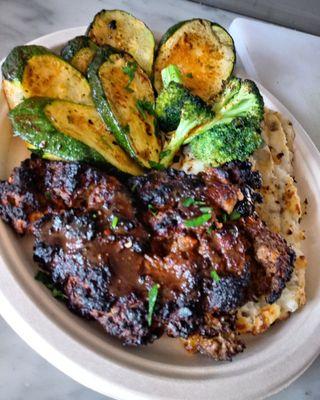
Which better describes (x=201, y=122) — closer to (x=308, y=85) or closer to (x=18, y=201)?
(x=18, y=201)

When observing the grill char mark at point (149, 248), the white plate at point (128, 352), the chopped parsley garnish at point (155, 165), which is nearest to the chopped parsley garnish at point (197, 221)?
the grill char mark at point (149, 248)

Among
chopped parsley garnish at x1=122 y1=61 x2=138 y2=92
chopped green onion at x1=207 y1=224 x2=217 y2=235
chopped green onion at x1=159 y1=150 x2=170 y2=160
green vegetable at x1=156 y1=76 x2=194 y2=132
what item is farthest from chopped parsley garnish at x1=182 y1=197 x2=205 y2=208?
chopped parsley garnish at x1=122 y1=61 x2=138 y2=92

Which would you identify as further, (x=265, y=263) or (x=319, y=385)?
(x=319, y=385)

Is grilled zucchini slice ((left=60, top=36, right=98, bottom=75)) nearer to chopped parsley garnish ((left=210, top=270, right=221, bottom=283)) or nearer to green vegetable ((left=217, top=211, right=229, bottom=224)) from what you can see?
green vegetable ((left=217, top=211, right=229, bottom=224))

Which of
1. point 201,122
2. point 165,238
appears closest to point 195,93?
point 201,122

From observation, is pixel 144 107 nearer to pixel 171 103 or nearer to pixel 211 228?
pixel 171 103
